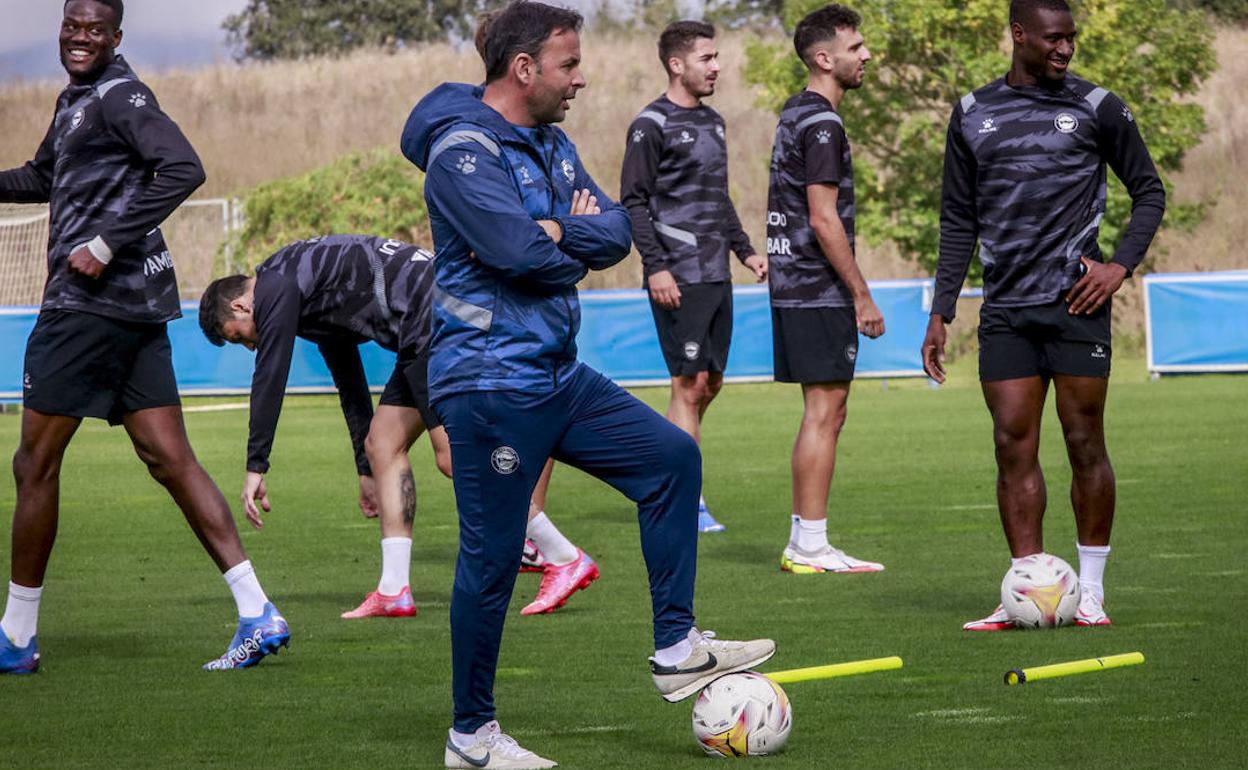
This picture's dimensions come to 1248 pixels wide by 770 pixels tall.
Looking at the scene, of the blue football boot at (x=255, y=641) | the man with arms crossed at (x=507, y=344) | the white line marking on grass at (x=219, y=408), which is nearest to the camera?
the man with arms crossed at (x=507, y=344)

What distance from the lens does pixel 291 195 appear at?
2720 centimetres

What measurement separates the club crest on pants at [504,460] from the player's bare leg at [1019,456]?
8.09 feet

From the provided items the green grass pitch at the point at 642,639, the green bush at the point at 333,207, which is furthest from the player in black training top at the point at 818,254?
the green bush at the point at 333,207

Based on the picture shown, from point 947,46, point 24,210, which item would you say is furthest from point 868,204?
point 24,210

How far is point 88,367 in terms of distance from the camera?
6.42 metres

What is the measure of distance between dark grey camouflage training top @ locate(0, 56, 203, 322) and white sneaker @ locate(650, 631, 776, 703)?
226cm

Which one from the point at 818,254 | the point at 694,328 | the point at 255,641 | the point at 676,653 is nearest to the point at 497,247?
the point at 676,653

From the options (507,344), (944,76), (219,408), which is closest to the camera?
(507,344)

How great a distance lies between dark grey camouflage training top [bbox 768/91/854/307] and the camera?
29.1ft

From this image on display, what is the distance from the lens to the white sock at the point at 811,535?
8.66 meters

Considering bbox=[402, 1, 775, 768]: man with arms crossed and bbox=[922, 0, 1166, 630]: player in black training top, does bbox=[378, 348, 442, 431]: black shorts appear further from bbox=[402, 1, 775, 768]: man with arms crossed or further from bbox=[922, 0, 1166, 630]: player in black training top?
bbox=[402, 1, 775, 768]: man with arms crossed

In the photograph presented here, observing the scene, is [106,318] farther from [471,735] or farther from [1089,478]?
[1089,478]

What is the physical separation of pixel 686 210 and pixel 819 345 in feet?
4.75

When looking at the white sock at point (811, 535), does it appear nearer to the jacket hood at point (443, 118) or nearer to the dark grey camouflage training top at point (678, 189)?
the dark grey camouflage training top at point (678, 189)
